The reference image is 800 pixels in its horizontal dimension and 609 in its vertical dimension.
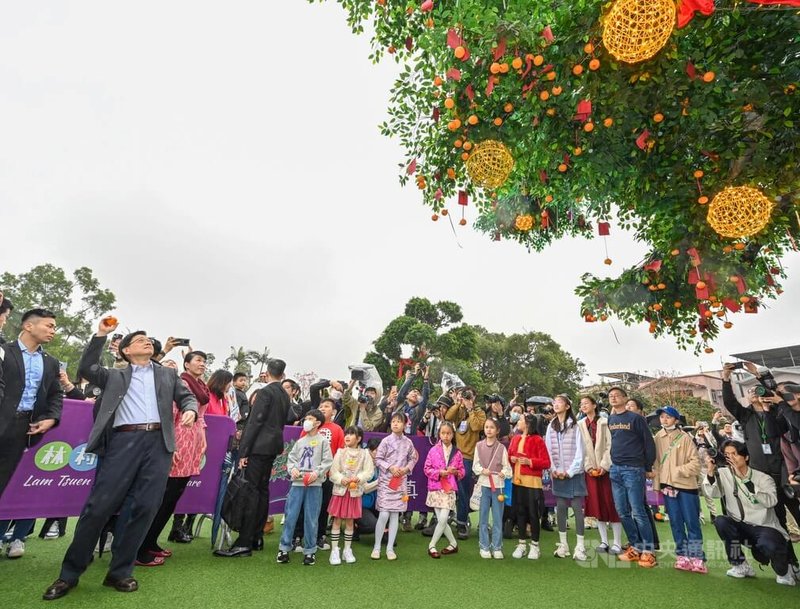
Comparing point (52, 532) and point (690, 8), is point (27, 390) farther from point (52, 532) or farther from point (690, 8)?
point (690, 8)

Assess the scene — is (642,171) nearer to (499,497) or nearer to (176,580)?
(499,497)

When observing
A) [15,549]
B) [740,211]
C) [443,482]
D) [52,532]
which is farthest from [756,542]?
[52,532]

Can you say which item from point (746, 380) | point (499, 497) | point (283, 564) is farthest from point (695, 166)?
point (283, 564)

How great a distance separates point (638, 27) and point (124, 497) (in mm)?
5324

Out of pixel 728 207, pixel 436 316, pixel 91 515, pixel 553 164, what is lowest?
pixel 91 515

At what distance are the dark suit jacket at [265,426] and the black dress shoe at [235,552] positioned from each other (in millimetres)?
953

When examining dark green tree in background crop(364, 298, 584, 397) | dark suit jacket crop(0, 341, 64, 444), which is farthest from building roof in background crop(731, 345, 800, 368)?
dark suit jacket crop(0, 341, 64, 444)

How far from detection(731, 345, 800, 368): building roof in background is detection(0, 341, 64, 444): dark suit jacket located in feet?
124

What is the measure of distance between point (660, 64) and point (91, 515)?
636 centimetres

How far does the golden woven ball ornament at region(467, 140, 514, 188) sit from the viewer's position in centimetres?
475

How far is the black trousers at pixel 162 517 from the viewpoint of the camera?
405cm

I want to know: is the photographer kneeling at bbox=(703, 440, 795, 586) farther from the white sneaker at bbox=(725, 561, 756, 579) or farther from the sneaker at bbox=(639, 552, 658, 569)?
the sneaker at bbox=(639, 552, 658, 569)

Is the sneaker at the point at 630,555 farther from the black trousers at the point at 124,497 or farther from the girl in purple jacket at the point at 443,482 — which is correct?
the black trousers at the point at 124,497

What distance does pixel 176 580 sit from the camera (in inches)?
144
